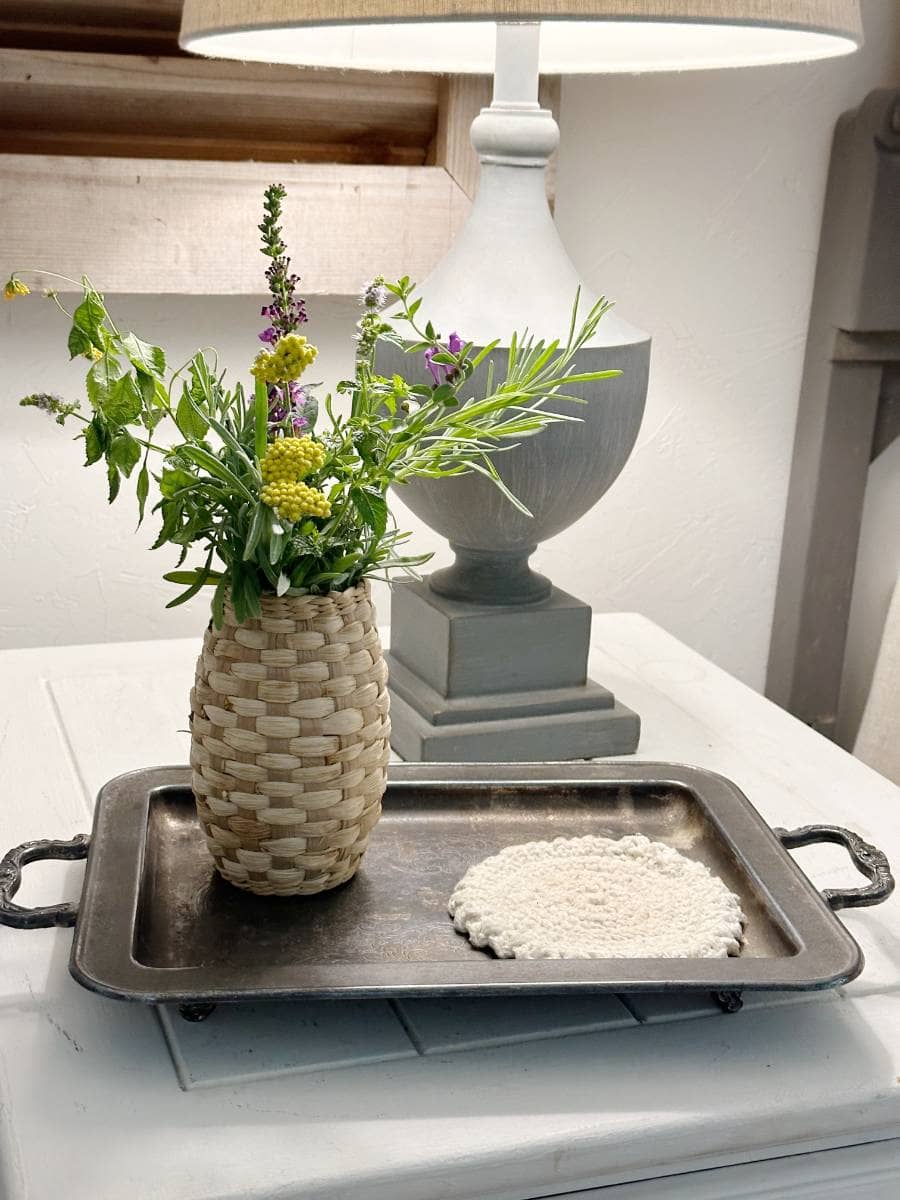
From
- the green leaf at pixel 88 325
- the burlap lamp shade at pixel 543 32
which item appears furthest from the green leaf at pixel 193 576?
the burlap lamp shade at pixel 543 32

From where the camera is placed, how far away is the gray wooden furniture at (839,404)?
4.70ft

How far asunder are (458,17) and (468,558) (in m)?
0.42

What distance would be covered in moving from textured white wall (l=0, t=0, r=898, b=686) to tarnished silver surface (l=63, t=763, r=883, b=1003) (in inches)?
23.5

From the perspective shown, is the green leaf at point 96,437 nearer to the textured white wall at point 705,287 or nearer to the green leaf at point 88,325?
the green leaf at point 88,325

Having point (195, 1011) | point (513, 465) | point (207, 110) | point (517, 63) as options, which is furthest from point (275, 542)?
point (207, 110)

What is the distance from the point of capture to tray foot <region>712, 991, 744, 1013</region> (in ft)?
2.14

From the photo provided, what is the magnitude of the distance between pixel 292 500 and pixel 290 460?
18 millimetres

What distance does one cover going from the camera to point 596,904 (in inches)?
28.2

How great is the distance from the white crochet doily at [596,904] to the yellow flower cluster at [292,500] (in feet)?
0.75

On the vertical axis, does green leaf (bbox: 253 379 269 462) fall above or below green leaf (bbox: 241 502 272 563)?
above

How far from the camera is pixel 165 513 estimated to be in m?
0.64

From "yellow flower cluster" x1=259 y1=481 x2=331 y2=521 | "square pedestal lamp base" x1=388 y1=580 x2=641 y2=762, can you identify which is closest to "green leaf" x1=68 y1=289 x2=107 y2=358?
"yellow flower cluster" x1=259 y1=481 x2=331 y2=521

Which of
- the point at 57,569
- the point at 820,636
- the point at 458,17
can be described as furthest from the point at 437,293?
the point at 820,636

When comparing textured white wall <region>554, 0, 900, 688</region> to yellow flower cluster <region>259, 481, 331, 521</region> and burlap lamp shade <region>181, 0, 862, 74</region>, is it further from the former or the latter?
yellow flower cluster <region>259, 481, 331, 521</region>
